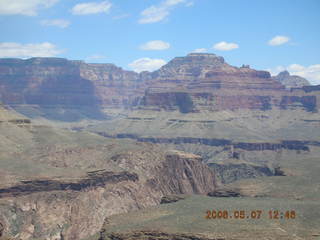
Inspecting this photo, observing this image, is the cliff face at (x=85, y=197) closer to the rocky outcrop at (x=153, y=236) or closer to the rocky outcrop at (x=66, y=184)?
the rocky outcrop at (x=66, y=184)

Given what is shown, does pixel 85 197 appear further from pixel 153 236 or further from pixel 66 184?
pixel 153 236

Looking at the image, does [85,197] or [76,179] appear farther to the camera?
[76,179]

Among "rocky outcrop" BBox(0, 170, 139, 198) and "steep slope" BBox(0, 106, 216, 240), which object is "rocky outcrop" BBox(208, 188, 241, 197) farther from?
"rocky outcrop" BBox(0, 170, 139, 198)

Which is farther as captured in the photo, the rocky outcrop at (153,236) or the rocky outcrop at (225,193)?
the rocky outcrop at (225,193)

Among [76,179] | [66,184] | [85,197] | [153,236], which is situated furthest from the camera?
[76,179]

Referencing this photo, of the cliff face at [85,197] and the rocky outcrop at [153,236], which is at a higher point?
the rocky outcrop at [153,236]

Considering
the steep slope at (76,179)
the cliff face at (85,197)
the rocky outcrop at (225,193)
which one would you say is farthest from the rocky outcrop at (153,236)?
the rocky outcrop at (225,193)
